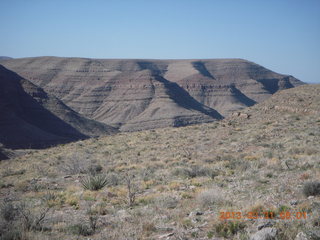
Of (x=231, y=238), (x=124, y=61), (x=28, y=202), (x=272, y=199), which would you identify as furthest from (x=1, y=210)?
(x=124, y=61)

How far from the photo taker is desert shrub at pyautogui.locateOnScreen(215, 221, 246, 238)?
502 cm

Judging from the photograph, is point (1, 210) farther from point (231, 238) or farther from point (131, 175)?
point (131, 175)

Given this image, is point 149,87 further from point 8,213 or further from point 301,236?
point 301,236

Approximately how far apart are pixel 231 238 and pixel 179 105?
91915mm

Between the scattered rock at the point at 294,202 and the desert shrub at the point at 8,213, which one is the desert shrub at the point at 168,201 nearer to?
the scattered rock at the point at 294,202

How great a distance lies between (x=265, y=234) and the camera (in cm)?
456

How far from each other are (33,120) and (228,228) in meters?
67.4

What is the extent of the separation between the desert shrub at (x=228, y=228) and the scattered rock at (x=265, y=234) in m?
0.48

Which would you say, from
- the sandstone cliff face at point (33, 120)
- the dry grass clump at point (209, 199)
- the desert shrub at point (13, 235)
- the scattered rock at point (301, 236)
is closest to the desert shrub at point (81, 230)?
the desert shrub at point (13, 235)

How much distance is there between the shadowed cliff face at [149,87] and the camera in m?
91.9

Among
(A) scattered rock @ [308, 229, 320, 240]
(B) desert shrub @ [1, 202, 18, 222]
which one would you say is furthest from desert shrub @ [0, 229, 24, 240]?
(A) scattered rock @ [308, 229, 320, 240]

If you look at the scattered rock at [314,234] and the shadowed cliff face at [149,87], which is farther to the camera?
the shadowed cliff face at [149,87]
